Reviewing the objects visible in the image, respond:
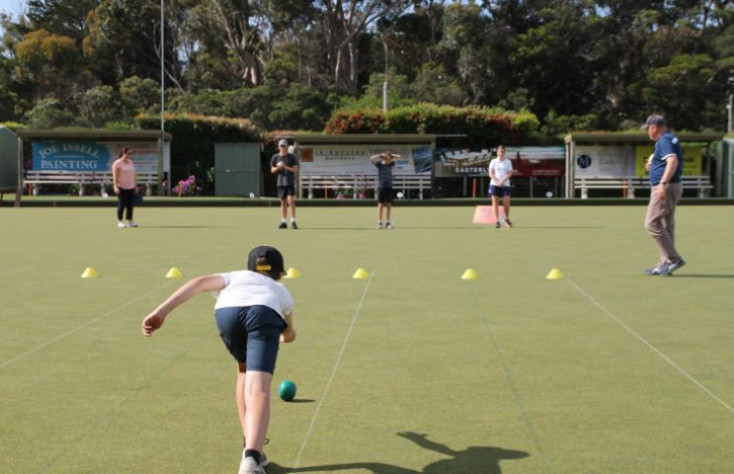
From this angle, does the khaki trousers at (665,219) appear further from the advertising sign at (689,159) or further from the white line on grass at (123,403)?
the advertising sign at (689,159)

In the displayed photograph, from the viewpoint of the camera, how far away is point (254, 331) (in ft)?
14.0

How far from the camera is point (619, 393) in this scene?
18.5ft

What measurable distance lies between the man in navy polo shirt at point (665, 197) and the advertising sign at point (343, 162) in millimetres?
26197

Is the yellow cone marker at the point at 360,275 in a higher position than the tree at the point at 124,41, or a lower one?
lower

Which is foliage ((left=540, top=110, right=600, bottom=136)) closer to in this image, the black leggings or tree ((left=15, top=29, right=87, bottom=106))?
tree ((left=15, top=29, right=87, bottom=106))

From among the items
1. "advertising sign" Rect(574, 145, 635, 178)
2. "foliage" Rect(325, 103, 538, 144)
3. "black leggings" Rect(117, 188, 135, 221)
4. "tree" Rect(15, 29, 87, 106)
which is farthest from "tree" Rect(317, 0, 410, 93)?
"black leggings" Rect(117, 188, 135, 221)

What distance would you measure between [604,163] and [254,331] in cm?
3465

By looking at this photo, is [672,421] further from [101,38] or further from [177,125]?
[101,38]

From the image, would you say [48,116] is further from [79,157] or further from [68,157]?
[79,157]

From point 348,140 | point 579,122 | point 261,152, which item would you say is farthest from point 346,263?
point 579,122

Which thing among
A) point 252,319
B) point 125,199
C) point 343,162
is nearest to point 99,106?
point 343,162

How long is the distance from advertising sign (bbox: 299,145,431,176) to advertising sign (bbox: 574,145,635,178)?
5.90 m

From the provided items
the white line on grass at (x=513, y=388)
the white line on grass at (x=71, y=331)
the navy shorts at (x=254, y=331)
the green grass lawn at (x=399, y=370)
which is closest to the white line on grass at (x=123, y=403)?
the green grass lawn at (x=399, y=370)

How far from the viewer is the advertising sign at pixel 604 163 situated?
37344 mm
